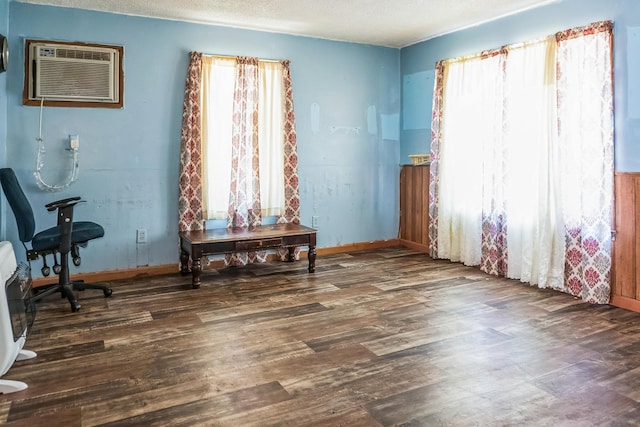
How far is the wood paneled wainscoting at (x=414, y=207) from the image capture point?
210 inches

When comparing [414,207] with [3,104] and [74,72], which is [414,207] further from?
[3,104]

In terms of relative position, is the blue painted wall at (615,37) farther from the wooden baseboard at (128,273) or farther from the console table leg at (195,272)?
the console table leg at (195,272)

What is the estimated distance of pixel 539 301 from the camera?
11.7ft

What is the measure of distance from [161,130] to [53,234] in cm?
140

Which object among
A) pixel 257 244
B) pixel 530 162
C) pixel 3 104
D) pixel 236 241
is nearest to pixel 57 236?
pixel 3 104

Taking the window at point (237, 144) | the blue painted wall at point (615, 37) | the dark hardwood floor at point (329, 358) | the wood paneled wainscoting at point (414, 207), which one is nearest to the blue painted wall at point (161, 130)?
the window at point (237, 144)

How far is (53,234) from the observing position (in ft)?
11.1

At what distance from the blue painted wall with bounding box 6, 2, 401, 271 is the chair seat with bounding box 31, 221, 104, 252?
51 centimetres

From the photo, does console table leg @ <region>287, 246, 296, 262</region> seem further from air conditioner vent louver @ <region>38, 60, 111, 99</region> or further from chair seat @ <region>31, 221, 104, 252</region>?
air conditioner vent louver @ <region>38, 60, 111, 99</region>

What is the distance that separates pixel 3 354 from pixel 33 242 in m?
1.22

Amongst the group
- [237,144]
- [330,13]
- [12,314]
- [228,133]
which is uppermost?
[330,13]

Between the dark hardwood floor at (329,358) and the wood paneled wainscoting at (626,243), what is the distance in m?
0.15

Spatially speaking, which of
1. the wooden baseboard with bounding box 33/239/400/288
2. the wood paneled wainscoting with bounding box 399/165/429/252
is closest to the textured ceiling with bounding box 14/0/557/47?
the wood paneled wainscoting with bounding box 399/165/429/252

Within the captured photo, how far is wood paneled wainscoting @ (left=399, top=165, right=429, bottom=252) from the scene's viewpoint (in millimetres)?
5328
